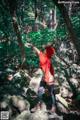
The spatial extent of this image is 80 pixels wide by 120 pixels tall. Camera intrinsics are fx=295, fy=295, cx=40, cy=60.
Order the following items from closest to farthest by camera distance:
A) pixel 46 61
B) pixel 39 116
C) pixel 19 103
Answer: pixel 39 116 → pixel 19 103 → pixel 46 61

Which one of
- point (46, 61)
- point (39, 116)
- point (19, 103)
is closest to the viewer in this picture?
point (39, 116)

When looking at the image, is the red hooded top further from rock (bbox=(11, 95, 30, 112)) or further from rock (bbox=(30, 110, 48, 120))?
rock (bbox=(30, 110, 48, 120))

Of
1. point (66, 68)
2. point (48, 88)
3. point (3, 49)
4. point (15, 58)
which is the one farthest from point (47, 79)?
point (3, 49)

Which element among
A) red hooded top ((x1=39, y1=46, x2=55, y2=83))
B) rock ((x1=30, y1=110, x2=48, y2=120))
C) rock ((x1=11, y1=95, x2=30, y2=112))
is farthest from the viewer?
red hooded top ((x1=39, y1=46, x2=55, y2=83))

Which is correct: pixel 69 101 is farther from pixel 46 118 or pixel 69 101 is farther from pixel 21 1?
pixel 21 1

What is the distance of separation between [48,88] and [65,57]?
836 centimetres

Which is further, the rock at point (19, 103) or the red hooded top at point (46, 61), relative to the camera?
the red hooded top at point (46, 61)

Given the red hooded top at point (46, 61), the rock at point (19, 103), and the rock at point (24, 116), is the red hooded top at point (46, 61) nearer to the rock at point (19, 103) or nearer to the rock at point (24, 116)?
the rock at point (19, 103)

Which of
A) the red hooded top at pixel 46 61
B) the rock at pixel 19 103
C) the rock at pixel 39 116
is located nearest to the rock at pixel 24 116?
the rock at pixel 39 116

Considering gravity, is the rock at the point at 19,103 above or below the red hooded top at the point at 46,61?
below

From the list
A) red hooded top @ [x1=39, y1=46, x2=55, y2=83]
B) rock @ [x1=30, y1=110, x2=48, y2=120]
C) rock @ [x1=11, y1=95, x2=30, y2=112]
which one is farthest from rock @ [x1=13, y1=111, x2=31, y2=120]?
red hooded top @ [x1=39, y1=46, x2=55, y2=83]

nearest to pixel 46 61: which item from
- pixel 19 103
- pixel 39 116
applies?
pixel 19 103

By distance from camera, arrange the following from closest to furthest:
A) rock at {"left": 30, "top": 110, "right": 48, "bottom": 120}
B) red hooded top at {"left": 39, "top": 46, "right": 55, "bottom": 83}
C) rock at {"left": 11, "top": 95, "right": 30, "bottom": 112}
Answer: rock at {"left": 30, "top": 110, "right": 48, "bottom": 120} < rock at {"left": 11, "top": 95, "right": 30, "bottom": 112} < red hooded top at {"left": 39, "top": 46, "right": 55, "bottom": 83}

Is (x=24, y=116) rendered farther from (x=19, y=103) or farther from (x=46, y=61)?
(x=46, y=61)
